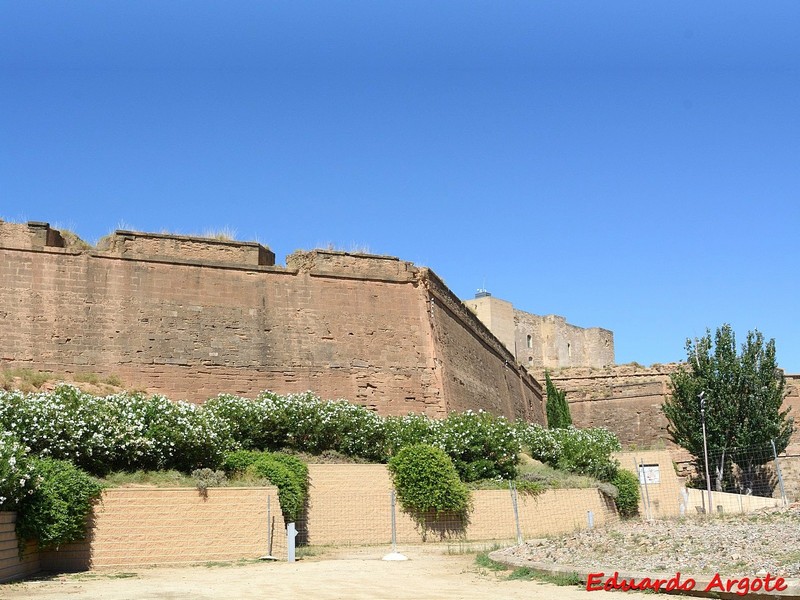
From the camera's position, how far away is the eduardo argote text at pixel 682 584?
7.70m

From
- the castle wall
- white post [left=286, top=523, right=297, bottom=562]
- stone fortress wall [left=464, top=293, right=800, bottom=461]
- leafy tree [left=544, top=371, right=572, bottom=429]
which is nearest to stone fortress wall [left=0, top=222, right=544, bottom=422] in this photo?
white post [left=286, top=523, right=297, bottom=562]

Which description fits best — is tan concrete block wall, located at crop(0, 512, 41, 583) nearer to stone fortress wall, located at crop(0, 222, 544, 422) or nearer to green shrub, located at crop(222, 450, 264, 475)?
green shrub, located at crop(222, 450, 264, 475)

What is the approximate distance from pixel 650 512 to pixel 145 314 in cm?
1366

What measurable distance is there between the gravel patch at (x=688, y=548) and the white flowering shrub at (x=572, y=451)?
6945 millimetres

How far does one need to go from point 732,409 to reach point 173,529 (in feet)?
66.2

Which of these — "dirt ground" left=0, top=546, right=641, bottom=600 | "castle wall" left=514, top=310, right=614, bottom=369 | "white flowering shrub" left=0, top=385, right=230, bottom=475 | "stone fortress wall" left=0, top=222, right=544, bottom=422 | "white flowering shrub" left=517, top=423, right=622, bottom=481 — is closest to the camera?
"dirt ground" left=0, top=546, right=641, bottom=600

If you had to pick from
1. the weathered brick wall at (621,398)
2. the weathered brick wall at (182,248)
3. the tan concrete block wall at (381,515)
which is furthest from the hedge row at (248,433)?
the weathered brick wall at (621,398)

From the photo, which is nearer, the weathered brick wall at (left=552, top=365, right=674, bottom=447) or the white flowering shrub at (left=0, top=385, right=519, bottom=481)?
the white flowering shrub at (left=0, top=385, right=519, bottom=481)

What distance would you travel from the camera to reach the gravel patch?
9.04m

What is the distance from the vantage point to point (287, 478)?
50.4 ft

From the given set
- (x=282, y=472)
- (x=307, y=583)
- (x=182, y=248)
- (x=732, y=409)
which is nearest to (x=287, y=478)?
(x=282, y=472)

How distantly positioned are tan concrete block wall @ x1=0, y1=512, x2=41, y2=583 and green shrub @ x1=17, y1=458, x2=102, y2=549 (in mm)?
204

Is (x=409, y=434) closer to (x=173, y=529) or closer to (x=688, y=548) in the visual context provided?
(x=173, y=529)

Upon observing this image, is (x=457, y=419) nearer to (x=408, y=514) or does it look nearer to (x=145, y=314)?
(x=408, y=514)
